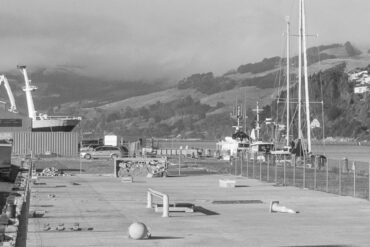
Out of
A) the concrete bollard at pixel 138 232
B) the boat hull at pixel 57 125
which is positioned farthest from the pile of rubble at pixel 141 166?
the boat hull at pixel 57 125

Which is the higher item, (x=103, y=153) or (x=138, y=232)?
(x=103, y=153)

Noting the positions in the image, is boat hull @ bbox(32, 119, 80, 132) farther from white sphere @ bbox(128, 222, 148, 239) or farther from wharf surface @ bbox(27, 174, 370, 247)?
white sphere @ bbox(128, 222, 148, 239)

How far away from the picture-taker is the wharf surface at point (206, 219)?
54.7 feet

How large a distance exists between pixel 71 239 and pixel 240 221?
5.44 m

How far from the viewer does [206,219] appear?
68.5 feet

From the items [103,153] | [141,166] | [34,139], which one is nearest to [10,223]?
[141,166]

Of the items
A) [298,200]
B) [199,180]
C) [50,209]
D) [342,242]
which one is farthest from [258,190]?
[342,242]

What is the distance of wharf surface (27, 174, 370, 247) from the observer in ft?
54.7

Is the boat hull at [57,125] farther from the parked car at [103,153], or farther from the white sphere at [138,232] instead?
the white sphere at [138,232]

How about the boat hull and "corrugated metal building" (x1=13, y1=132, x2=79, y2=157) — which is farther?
the boat hull

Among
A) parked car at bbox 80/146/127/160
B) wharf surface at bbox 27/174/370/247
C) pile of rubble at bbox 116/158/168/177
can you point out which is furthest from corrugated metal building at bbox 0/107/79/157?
wharf surface at bbox 27/174/370/247

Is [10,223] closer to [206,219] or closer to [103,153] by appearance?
[206,219]

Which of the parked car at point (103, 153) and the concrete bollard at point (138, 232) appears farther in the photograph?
the parked car at point (103, 153)

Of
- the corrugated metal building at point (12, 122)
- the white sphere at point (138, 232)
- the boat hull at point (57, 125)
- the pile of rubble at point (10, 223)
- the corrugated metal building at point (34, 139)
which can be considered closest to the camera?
the pile of rubble at point (10, 223)
